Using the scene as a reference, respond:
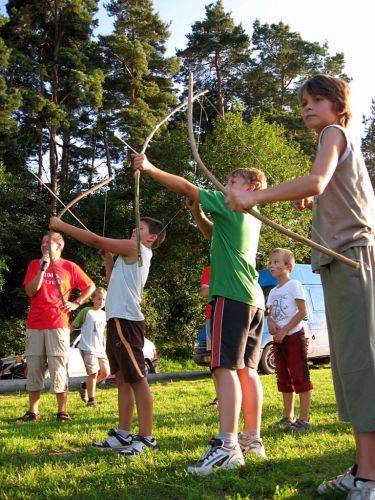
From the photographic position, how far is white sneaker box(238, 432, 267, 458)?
376 cm

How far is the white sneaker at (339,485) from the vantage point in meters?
2.84

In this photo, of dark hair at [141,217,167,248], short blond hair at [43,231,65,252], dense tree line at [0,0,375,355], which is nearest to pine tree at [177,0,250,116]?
dense tree line at [0,0,375,355]

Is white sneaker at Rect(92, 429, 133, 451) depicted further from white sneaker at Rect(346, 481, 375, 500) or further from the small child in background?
the small child in background

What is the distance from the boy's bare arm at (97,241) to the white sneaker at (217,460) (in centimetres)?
169

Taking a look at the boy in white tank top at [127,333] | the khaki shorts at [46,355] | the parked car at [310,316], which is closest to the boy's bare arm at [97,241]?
the boy in white tank top at [127,333]

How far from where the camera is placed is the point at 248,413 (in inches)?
153

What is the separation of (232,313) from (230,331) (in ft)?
0.39

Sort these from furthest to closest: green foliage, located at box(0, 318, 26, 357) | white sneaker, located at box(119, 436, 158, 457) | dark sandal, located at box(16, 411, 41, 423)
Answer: green foliage, located at box(0, 318, 26, 357) < dark sandal, located at box(16, 411, 41, 423) < white sneaker, located at box(119, 436, 158, 457)

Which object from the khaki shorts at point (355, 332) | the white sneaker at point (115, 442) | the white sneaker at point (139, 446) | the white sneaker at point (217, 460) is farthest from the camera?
the white sneaker at point (115, 442)

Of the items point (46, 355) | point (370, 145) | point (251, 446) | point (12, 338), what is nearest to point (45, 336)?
point (46, 355)

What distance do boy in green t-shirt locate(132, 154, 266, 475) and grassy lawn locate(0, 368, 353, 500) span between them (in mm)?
189

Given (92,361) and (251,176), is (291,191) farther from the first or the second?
(92,361)

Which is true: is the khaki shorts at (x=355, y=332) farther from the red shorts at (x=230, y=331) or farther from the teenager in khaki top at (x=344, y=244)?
the red shorts at (x=230, y=331)

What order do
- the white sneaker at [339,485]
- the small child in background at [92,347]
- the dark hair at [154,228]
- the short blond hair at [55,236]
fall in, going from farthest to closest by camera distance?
the small child in background at [92,347] → the short blond hair at [55,236] → the dark hair at [154,228] → the white sneaker at [339,485]
